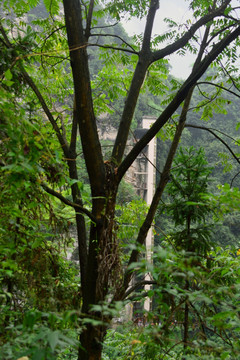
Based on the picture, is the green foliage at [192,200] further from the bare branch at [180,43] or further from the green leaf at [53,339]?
the green leaf at [53,339]

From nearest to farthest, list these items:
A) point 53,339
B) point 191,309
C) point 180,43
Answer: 1. point 53,339
2. point 191,309
3. point 180,43

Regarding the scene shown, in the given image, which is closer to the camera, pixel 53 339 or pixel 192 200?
pixel 53 339

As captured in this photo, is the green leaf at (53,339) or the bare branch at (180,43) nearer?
the green leaf at (53,339)

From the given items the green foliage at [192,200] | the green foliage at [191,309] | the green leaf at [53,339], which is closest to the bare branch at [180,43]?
the green foliage at [192,200]

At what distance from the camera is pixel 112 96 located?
3.74m

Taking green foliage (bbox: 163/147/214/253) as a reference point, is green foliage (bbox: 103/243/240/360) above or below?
below

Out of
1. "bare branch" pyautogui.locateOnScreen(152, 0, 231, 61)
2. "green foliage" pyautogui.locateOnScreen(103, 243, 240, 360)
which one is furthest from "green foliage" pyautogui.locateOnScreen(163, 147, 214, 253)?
"bare branch" pyautogui.locateOnScreen(152, 0, 231, 61)

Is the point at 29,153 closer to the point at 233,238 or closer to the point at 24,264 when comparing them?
the point at 24,264

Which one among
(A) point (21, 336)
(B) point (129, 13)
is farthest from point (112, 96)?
(A) point (21, 336)

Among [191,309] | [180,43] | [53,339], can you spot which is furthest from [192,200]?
[53,339]

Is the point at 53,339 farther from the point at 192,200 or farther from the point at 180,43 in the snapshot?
the point at 180,43

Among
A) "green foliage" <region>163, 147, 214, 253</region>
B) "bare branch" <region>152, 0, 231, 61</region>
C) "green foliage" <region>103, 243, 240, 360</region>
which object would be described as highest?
"bare branch" <region>152, 0, 231, 61</region>

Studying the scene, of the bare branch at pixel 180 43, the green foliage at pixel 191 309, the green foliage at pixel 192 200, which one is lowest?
the green foliage at pixel 191 309

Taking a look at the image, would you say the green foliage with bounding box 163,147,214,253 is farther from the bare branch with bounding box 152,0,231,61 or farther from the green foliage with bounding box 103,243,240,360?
the bare branch with bounding box 152,0,231,61
